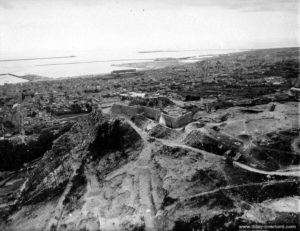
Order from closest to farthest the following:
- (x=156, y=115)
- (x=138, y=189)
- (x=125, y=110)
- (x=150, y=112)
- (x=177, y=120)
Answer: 1. (x=138, y=189)
2. (x=177, y=120)
3. (x=156, y=115)
4. (x=150, y=112)
5. (x=125, y=110)

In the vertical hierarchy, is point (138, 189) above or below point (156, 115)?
below

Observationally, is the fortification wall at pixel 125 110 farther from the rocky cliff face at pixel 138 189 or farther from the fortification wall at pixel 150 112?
the rocky cliff face at pixel 138 189

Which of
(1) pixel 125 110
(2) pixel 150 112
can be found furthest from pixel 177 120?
(1) pixel 125 110

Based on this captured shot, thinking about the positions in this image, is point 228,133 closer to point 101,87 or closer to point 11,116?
point 11,116

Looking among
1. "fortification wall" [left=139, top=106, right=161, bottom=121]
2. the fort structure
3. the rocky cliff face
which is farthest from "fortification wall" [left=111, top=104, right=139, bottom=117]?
the rocky cliff face

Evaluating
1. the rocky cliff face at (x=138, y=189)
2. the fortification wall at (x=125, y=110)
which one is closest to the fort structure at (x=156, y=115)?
the fortification wall at (x=125, y=110)

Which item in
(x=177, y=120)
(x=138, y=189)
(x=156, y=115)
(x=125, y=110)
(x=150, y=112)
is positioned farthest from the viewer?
(x=125, y=110)

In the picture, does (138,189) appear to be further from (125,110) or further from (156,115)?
(125,110)

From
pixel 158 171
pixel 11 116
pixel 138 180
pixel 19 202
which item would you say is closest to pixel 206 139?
pixel 158 171

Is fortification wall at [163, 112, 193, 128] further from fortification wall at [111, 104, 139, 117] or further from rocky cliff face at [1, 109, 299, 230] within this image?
fortification wall at [111, 104, 139, 117]
